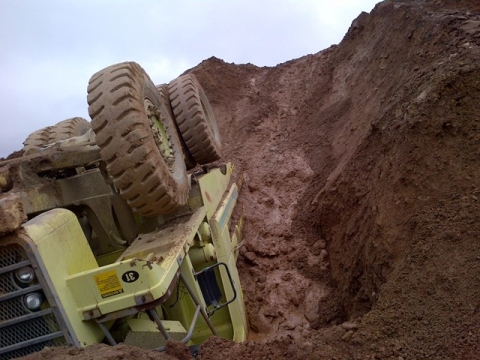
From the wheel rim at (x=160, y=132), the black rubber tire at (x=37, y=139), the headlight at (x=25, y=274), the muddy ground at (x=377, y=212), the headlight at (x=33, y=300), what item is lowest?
the muddy ground at (x=377, y=212)

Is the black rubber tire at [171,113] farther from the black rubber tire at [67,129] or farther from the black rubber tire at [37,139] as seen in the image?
the black rubber tire at [37,139]

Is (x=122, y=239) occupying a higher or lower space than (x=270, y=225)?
higher

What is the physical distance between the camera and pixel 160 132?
4.49 meters

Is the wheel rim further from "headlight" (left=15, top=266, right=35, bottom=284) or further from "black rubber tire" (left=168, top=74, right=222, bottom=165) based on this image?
"headlight" (left=15, top=266, right=35, bottom=284)

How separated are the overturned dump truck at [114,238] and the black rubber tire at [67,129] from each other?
3 centimetres

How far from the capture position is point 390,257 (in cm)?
396

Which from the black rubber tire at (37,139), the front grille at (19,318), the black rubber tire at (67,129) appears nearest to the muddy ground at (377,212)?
the front grille at (19,318)

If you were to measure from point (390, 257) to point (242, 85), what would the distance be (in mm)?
10848

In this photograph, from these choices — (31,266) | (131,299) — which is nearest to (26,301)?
(31,266)

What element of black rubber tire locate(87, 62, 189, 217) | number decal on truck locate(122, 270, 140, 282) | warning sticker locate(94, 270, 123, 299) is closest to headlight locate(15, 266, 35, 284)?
warning sticker locate(94, 270, 123, 299)

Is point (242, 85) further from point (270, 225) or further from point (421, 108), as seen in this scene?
point (421, 108)

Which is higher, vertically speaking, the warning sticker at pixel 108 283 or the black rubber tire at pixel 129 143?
the black rubber tire at pixel 129 143

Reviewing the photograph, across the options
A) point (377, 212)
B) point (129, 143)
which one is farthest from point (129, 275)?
point (377, 212)

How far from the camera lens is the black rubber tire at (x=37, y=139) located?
534 centimetres
